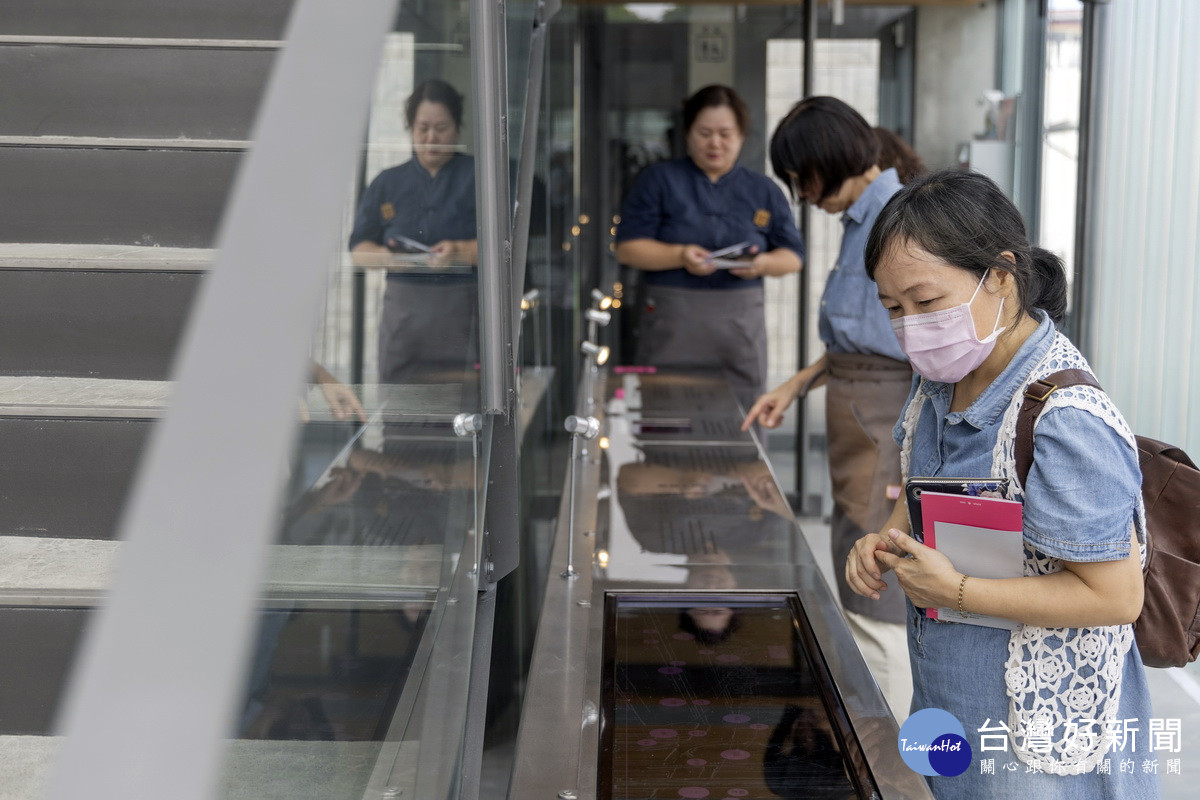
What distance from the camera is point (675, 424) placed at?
3.36 meters

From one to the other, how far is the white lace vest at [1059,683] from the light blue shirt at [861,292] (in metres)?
1.23

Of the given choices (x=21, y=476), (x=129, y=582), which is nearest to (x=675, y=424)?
(x=21, y=476)

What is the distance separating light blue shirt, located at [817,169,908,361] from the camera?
8.44ft

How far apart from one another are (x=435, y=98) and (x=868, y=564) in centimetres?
81

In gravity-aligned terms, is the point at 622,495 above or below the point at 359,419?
below

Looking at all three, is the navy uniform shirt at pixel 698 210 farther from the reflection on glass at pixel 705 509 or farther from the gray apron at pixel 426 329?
the gray apron at pixel 426 329

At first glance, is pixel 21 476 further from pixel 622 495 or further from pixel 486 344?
pixel 622 495

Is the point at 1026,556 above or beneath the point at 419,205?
beneath

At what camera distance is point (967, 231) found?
4.46 feet

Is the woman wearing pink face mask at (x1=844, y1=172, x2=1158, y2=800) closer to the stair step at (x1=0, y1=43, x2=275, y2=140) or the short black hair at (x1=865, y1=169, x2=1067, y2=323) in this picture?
the short black hair at (x1=865, y1=169, x2=1067, y2=323)

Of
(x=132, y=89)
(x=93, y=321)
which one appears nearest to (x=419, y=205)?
(x=93, y=321)

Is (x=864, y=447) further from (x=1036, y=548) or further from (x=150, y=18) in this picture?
(x=150, y=18)

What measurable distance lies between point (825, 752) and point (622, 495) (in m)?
1.26

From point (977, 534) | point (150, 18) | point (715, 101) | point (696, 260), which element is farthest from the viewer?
point (696, 260)
